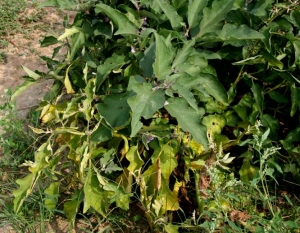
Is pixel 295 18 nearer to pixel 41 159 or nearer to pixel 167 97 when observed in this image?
pixel 167 97

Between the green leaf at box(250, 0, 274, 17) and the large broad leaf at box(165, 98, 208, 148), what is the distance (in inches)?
20.6

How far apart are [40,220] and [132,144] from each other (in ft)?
2.04

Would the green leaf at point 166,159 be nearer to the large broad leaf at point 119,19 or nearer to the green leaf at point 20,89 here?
the large broad leaf at point 119,19

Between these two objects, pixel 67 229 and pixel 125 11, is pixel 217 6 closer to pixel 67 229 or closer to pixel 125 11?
pixel 125 11

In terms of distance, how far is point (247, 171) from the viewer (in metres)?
2.36

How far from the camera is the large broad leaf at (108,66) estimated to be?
2082 millimetres

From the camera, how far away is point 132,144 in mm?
2217

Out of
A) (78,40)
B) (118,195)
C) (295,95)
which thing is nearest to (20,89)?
(78,40)

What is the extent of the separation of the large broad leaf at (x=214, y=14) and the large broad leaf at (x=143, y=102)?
1.34 feet

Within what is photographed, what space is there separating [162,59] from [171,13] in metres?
0.33

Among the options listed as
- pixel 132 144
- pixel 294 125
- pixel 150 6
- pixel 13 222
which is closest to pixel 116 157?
pixel 132 144

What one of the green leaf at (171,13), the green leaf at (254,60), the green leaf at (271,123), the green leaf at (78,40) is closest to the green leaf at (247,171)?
the green leaf at (271,123)

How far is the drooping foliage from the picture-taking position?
6.37 feet

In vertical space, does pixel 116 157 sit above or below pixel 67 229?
above
